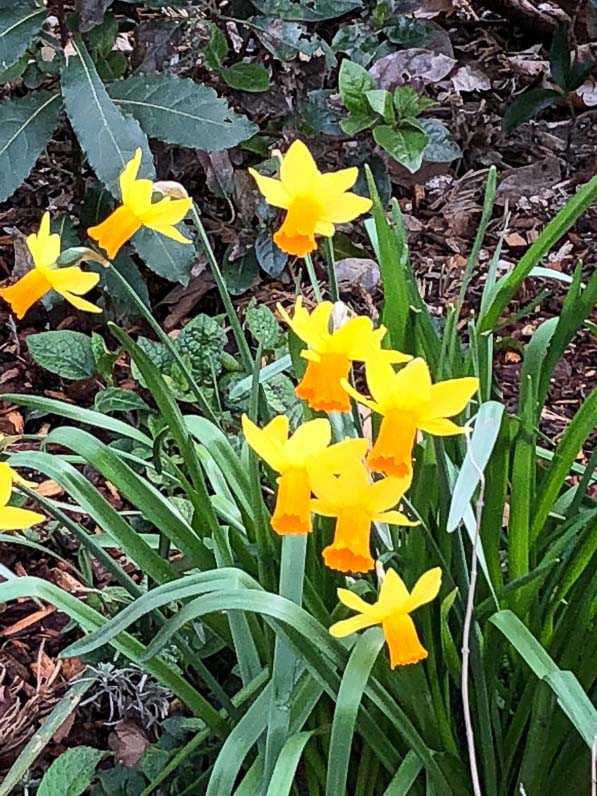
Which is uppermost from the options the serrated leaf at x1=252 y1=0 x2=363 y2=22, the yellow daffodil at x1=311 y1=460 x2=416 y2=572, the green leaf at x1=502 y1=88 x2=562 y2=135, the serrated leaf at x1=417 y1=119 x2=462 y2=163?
the yellow daffodil at x1=311 y1=460 x2=416 y2=572

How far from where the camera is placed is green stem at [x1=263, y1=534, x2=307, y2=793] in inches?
41.8

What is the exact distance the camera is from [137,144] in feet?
5.81

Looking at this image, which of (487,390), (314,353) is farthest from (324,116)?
(314,353)

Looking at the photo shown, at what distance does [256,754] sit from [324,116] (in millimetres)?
1308

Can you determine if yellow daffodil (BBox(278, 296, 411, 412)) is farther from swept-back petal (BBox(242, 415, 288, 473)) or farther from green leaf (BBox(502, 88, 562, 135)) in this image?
green leaf (BBox(502, 88, 562, 135))

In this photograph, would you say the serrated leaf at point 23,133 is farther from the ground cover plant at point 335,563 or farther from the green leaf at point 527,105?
the green leaf at point 527,105

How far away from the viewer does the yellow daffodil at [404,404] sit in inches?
33.1

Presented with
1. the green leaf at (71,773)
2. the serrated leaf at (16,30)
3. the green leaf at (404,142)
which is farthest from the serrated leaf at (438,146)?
the green leaf at (71,773)

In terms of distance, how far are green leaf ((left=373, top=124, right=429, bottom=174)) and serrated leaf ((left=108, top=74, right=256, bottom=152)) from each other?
28cm

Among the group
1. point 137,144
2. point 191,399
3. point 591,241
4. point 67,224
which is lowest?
point 591,241

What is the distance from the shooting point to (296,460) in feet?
2.85

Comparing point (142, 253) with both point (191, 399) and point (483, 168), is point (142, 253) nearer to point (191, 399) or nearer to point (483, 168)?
point (191, 399)

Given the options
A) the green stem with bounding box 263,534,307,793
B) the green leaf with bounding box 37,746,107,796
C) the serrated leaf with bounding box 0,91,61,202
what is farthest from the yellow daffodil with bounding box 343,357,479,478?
the serrated leaf with bounding box 0,91,61,202

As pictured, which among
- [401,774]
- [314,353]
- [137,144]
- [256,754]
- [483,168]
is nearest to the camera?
[314,353]
